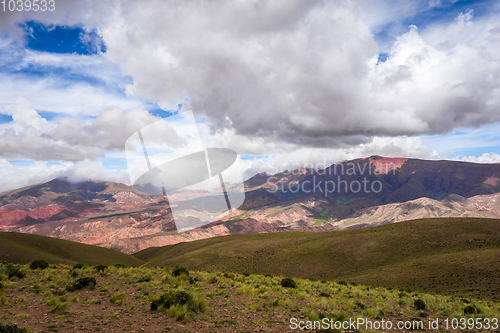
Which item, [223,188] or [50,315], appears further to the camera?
[223,188]

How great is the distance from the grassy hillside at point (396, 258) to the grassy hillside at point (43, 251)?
1289 inches

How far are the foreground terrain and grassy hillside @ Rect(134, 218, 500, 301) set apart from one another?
103 ft

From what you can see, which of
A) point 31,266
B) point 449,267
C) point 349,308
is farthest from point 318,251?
point 31,266

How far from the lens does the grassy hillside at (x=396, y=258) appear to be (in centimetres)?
4669

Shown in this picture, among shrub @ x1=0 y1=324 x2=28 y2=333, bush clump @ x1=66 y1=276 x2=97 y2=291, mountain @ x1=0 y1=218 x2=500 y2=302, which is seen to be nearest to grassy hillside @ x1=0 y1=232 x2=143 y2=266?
mountain @ x1=0 y1=218 x2=500 y2=302

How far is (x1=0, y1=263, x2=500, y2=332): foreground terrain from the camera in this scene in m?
10.5

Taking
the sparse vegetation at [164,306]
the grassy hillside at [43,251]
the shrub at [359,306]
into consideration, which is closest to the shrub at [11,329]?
the sparse vegetation at [164,306]

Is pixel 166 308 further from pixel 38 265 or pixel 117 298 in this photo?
pixel 38 265

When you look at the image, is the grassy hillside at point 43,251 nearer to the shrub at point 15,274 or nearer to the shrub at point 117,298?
the shrub at point 15,274

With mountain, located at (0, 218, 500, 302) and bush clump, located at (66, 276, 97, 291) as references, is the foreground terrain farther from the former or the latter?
mountain, located at (0, 218, 500, 302)

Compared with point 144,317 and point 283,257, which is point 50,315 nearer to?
point 144,317

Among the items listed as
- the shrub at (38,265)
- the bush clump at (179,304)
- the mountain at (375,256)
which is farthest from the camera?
the mountain at (375,256)

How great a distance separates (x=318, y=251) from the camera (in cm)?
8512

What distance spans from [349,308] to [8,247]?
100270 millimetres
